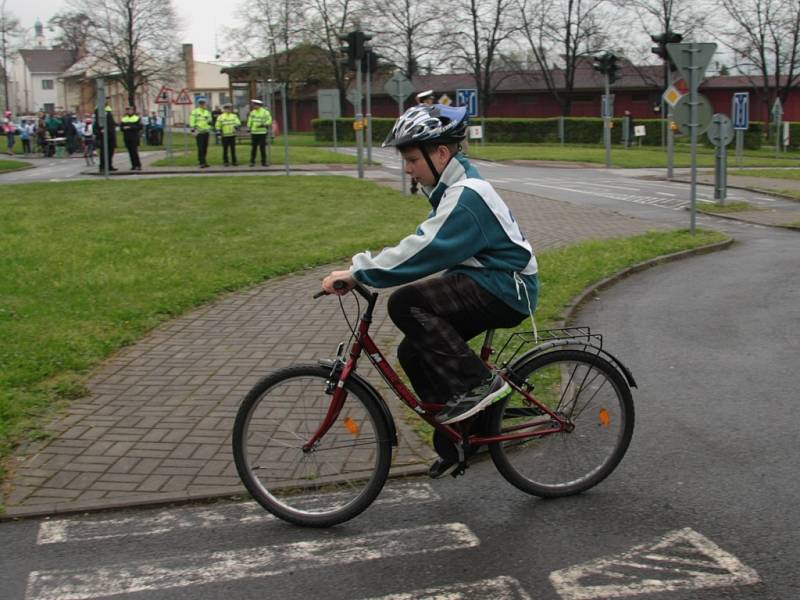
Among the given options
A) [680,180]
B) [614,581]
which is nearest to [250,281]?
[614,581]

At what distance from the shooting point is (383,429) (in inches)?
167

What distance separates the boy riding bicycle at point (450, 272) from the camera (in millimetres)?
3969

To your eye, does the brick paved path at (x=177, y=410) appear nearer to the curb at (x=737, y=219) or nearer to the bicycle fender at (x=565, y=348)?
the bicycle fender at (x=565, y=348)

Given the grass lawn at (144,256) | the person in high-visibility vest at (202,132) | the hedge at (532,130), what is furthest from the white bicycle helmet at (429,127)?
the hedge at (532,130)

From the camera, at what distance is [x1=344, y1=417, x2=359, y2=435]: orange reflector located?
4.27 m

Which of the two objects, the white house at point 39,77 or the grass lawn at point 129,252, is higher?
the white house at point 39,77

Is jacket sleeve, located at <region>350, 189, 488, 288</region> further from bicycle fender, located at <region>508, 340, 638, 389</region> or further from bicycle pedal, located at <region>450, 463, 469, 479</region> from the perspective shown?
bicycle pedal, located at <region>450, 463, 469, 479</region>

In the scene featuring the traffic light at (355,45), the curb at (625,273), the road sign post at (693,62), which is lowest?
the curb at (625,273)

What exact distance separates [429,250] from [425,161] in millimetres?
421

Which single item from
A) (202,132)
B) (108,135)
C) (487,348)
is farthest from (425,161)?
(202,132)

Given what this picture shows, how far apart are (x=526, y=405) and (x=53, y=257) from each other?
8.25 m

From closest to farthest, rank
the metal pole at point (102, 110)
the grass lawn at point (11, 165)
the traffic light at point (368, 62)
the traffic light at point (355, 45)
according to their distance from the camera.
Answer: the traffic light at point (355, 45)
the traffic light at point (368, 62)
the metal pole at point (102, 110)
the grass lawn at point (11, 165)

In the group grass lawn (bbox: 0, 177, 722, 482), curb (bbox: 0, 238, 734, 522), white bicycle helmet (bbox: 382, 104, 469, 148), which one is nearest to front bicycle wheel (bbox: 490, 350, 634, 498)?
curb (bbox: 0, 238, 734, 522)

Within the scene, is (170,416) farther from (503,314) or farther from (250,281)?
(250,281)
